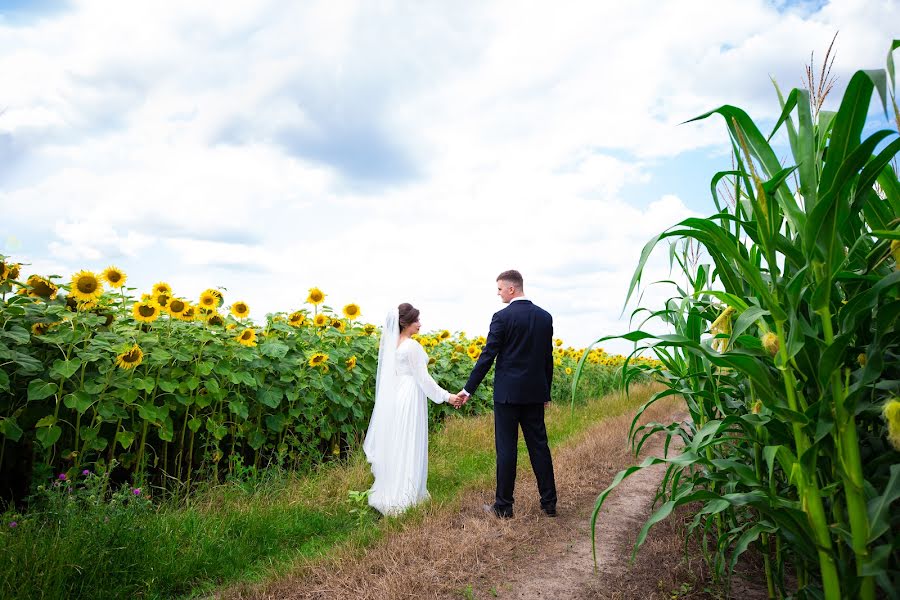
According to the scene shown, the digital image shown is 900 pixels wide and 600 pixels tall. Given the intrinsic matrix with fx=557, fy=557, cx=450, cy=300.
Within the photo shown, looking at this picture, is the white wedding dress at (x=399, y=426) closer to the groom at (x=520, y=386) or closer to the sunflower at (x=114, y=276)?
the groom at (x=520, y=386)

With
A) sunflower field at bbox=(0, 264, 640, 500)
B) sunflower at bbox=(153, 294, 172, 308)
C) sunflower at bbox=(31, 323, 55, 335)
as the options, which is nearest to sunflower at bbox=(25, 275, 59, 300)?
sunflower field at bbox=(0, 264, 640, 500)

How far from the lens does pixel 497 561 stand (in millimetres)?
3881

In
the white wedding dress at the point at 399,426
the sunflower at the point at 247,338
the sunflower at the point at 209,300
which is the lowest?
the white wedding dress at the point at 399,426

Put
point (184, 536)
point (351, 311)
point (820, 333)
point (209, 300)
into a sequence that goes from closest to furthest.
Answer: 1. point (820, 333)
2. point (184, 536)
3. point (209, 300)
4. point (351, 311)

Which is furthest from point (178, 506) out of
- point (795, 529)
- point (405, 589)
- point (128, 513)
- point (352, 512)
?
point (795, 529)

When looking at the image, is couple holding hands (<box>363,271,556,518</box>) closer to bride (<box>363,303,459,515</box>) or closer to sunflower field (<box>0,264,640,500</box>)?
bride (<box>363,303,459,515</box>)

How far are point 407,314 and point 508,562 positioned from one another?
280cm

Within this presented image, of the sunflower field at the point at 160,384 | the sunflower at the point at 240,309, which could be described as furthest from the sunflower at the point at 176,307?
the sunflower at the point at 240,309

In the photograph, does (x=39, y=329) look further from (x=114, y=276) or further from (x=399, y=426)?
(x=399, y=426)

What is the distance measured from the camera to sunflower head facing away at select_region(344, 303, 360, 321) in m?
7.60

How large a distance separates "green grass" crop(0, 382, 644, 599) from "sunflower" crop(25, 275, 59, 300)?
1769 millimetres

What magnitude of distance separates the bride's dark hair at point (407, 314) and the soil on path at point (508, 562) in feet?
6.12

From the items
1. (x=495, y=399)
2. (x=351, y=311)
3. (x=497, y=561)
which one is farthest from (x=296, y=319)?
(x=497, y=561)

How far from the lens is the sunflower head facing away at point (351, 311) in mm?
7598
